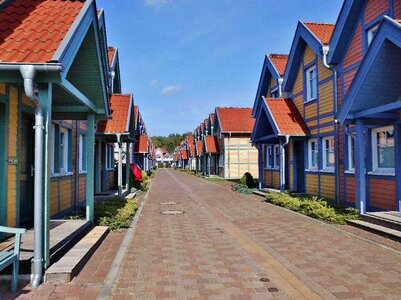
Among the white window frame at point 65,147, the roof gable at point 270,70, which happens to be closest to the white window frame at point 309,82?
the roof gable at point 270,70

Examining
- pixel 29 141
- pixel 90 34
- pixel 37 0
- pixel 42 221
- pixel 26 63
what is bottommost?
pixel 42 221

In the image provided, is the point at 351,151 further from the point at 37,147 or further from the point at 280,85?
the point at 37,147

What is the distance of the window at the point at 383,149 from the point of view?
9773 mm

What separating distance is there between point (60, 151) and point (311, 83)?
10.6 m

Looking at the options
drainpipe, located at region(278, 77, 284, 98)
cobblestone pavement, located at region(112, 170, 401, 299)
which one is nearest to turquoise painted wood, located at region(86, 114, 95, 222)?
cobblestone pavement, located at region(112, 170, 401, 299)

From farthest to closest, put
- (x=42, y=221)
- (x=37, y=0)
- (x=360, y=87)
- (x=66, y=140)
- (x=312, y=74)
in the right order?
(x=312, y=74) < (x=66, y=140) < (x=360, y=87) < (x=37, y=0) < (x=42, y=221)

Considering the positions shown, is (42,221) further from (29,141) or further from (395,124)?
(395,124)

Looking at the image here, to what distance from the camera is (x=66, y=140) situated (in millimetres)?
10344

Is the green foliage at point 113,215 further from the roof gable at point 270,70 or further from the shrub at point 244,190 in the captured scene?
the roof gable at point 270,70

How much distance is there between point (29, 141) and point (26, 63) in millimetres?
3664

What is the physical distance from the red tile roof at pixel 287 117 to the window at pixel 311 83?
103 centimetres

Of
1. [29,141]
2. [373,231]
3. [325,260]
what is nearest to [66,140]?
[29,141]

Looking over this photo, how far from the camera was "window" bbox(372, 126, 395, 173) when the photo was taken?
977cm

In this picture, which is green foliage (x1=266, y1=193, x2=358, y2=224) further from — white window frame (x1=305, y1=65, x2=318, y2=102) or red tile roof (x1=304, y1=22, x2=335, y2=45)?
red tile roof (x1=304, y1=22, x2=335, y2=45)
